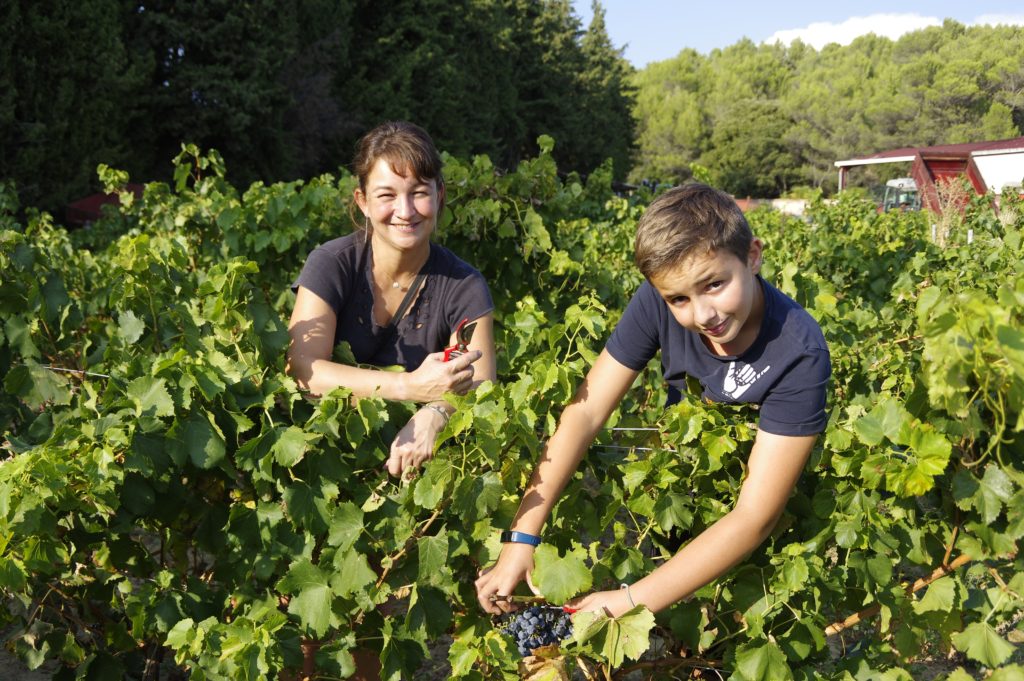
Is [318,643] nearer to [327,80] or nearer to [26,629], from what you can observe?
[26,629]

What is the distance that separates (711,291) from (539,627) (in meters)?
0.78

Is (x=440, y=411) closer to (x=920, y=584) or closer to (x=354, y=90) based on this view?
(x=920, y=584)

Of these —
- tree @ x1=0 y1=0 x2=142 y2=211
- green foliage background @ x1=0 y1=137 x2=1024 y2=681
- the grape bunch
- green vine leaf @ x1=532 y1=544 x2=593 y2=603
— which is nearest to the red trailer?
tree @ x1=0 y1=0 x2=142 y2=211

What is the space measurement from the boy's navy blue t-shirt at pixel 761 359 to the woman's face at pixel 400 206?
0.66 metres

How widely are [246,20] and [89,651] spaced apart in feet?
75.7

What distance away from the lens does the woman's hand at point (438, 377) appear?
6.77ft

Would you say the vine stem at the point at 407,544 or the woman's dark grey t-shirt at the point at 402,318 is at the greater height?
the woman's dark grey t-shirt at the point at 402,318

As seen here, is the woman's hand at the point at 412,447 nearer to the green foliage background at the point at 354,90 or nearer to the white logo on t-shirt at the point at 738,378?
the white logo on t-shirt at the point at 738,378

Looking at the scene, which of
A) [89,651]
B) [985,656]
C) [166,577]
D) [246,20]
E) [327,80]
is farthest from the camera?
[327,80]

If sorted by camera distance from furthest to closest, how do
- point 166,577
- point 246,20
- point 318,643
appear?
point 246,20 → point 318,643 → point 166,577

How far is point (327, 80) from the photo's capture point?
26.6 meters

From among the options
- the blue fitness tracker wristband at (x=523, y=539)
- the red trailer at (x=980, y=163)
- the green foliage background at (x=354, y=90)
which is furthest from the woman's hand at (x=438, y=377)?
the red trailer at (x=980, y=163)

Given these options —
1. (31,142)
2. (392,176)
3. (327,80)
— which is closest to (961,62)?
(327,80)

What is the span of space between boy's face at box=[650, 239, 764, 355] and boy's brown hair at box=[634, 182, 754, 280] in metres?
0.02
